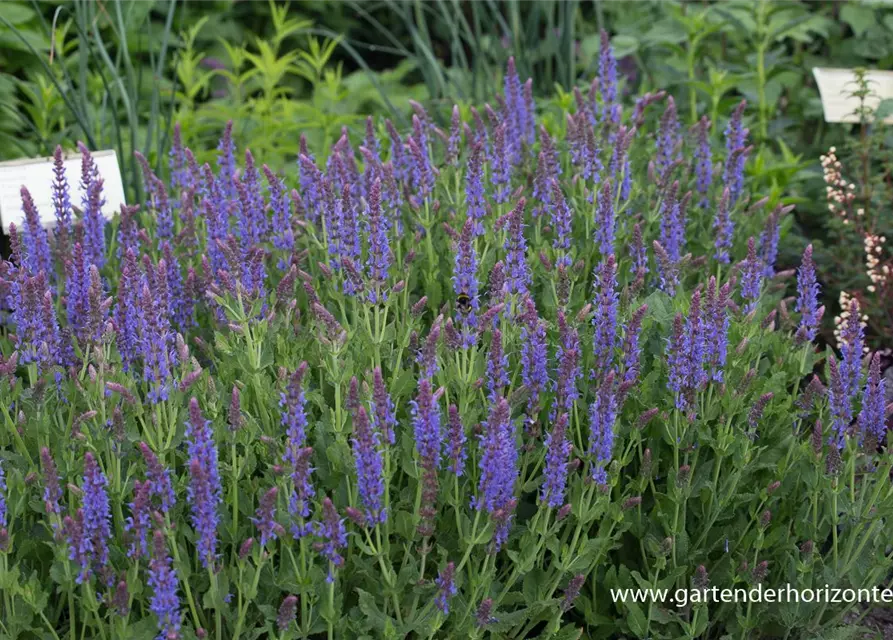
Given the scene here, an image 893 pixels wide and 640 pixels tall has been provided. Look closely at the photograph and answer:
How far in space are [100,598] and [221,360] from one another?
682mm

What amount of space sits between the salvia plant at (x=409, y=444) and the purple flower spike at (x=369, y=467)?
11 millimetres

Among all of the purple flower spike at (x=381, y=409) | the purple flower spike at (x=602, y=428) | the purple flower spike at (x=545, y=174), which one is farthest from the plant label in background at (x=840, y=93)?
the purple flower spike at (x=381, y=409)

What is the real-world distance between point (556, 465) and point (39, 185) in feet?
6.25

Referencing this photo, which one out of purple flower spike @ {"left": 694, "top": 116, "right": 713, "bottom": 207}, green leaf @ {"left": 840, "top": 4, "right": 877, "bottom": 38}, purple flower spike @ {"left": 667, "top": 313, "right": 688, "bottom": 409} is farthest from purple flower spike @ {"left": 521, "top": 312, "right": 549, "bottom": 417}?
green leaf @ {"left": 840, "top": 4, "right": 877, "bottom": 38}

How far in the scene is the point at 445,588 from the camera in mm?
2131

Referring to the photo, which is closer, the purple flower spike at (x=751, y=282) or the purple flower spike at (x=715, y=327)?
the purple flower spike at (x=715, y=327)

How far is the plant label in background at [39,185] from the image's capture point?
321 cm

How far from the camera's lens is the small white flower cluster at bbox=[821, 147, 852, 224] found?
3.68 m

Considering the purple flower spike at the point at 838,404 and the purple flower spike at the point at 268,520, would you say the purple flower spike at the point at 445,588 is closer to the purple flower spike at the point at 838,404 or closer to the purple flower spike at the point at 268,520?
the purple flower spike at the point at 268,520

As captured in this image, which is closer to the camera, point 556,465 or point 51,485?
point 51,485

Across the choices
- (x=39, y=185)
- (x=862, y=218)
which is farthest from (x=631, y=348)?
(x=862, y=218)

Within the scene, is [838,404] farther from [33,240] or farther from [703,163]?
[33,240]

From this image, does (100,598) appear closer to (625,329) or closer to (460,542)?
(460,542)

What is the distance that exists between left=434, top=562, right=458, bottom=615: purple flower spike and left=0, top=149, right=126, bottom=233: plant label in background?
161cm
